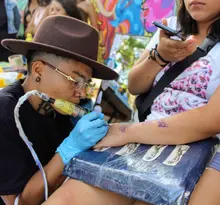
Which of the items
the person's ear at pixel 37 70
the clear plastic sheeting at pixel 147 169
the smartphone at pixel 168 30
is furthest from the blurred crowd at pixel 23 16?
the clear plastic sheeting at pixel 147 169

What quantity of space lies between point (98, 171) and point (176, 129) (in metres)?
0.39

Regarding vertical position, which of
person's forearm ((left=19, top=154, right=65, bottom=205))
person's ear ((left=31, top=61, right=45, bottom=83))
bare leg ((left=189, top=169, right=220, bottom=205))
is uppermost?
person's ear ((left=31, top=61, right=45, bottom=83))

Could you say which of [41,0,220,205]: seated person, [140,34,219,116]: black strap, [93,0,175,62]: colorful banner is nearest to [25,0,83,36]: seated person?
[93,0,175,62]: colorful banner

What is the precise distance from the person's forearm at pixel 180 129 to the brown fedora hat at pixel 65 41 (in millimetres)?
493

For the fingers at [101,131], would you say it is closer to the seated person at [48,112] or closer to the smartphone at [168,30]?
the seated person at [48,112]

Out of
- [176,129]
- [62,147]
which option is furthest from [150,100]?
[62,147]

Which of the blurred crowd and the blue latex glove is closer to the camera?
the blue latex glove

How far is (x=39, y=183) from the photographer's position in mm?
1451

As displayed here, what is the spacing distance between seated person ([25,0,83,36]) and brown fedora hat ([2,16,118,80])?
1917 millimetres

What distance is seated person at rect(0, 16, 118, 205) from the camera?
143 centimetres

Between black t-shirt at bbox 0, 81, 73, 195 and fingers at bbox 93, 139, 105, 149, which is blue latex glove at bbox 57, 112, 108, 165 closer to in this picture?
fingers at bbox 93, 139, 105, 149

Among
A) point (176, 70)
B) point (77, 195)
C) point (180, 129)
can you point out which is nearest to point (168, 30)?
point (176, 70)

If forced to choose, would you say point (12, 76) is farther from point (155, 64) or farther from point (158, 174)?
point (158, 174)

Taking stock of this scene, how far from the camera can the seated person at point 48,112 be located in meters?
1.43
